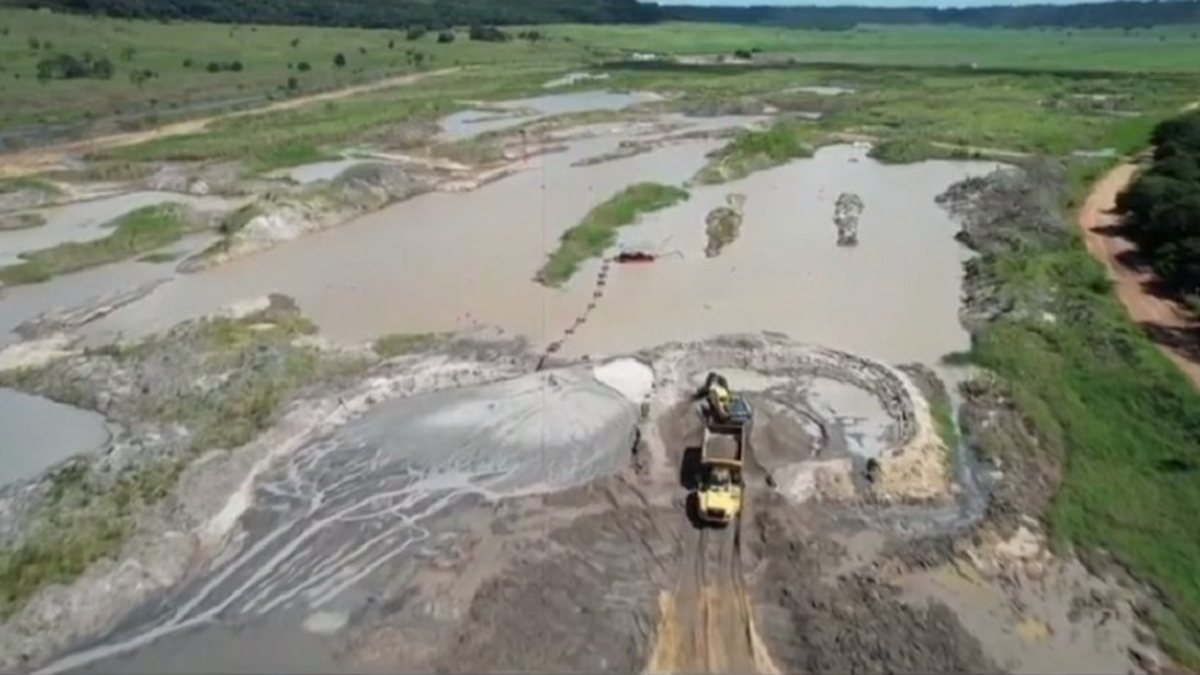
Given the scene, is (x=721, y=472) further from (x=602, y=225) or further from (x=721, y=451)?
(x=602, y=225)

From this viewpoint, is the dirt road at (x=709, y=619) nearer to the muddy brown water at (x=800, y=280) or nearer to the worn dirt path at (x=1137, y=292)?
the muddy brown water at (x=800, y=280)

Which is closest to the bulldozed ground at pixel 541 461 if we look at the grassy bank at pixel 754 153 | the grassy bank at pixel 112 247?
the grassy bank at pixel 112 247

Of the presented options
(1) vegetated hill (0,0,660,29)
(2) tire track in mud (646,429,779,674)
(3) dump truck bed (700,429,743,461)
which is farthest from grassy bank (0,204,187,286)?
(1) vegetated hill (0,0,660,29)

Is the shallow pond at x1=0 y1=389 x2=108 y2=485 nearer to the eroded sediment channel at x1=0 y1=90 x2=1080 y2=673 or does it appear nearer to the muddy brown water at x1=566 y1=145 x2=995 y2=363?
the eroded sediment channel at x1=0 y1=90 x2=1080 y2=673

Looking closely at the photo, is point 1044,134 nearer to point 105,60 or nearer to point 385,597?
point 385,597

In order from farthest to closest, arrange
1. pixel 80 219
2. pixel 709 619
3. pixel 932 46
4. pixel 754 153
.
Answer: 1. pixel 932 46
2. pixel 754 153
3. pixel 80 219
4. pixel 709 619

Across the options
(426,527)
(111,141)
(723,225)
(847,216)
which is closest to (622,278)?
(723,225)
